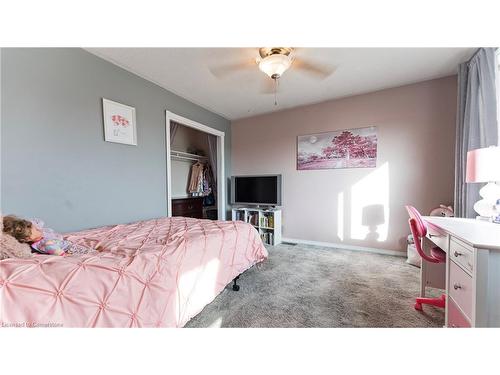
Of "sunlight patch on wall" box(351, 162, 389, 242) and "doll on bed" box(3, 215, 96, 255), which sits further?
"sunlight patch on wall" box(351, 162, 389, 242)

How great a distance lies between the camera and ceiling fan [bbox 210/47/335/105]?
5.37 ft

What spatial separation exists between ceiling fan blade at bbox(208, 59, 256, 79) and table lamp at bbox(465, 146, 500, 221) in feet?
6.88

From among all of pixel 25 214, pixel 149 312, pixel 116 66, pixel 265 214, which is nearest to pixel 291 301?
pixel 149 312

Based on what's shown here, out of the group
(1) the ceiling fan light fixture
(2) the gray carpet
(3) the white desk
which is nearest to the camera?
(3) the white desk

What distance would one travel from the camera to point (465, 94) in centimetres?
204

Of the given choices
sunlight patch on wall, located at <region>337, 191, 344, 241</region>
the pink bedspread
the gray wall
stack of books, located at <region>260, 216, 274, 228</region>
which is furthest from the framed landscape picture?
the gray wall

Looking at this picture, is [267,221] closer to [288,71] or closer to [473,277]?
[288,71]

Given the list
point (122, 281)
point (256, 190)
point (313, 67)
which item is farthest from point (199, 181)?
point (122, 281)

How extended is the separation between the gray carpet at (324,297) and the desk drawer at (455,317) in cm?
27

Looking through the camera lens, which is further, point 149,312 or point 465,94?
point 465,94

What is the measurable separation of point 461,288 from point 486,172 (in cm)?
88

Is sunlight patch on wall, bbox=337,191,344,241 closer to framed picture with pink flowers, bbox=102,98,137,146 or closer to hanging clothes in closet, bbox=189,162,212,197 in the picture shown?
hanging clothes in closet, bbox=189,162,212,197
